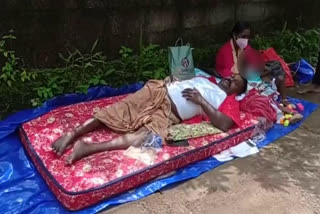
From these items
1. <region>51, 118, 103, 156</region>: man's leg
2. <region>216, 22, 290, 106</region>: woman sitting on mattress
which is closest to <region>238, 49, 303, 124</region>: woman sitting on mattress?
<region>216, 22, 290, 106</region>: woman sitting on mattress

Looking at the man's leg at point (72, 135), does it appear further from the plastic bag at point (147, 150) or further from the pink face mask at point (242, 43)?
the pink face mask at point (242, 43)

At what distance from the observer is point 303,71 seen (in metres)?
5.79

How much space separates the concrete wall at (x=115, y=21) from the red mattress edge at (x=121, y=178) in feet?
3.97

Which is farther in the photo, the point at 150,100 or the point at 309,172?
the point at 150,100

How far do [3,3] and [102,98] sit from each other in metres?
1.43

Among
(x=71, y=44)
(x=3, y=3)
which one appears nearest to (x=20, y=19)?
(x=3, y=3)

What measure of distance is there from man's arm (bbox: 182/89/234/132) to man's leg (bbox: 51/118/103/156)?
2.95 ft

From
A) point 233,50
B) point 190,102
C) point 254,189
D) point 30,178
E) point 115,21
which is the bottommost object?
point 254,189

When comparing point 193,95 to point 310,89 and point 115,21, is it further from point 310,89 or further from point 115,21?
point 310,89

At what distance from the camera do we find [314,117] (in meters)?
4.57

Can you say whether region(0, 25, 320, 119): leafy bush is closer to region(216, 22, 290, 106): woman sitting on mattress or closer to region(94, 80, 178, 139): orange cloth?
region(216, 22, 290, 106): woman sitting on mattress

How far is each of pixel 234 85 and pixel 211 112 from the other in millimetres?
560

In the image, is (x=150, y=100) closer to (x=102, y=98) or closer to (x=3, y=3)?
(x=102, y=98)

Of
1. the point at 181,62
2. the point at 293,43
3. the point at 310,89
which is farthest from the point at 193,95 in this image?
the point at 293,43
